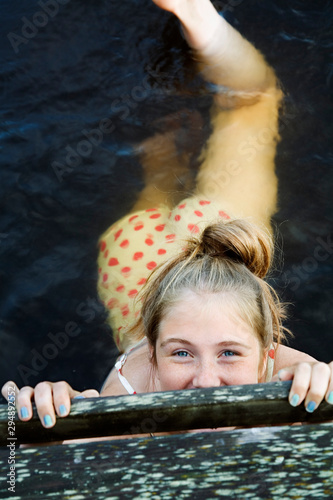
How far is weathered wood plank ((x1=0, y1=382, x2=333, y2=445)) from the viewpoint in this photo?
1351mm

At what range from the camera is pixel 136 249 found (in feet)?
11.1

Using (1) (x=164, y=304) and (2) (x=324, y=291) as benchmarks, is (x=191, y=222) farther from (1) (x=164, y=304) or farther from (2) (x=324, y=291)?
(1) (x=164, y=304)

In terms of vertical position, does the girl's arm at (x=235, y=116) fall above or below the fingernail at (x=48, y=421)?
above

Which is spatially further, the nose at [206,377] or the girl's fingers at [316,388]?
the nose at [206,377]

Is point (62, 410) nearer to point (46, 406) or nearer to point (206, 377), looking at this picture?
point (46, 406)

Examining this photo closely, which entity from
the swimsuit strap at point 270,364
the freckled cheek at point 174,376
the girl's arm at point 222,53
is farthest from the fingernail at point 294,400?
the girl's arm at point 222,53

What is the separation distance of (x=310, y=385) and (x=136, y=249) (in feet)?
6.75

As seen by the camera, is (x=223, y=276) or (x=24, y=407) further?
(x=223, y=276)

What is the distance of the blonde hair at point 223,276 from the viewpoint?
2260 mm

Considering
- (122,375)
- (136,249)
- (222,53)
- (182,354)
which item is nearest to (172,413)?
(182,354)

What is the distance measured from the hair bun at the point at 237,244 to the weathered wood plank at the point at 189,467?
112 cm

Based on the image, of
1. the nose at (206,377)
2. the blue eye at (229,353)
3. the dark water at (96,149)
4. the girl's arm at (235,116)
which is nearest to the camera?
the nose at (206,377)

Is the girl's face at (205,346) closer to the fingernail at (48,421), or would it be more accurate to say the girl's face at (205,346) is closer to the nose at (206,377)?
the nose at (206,377)

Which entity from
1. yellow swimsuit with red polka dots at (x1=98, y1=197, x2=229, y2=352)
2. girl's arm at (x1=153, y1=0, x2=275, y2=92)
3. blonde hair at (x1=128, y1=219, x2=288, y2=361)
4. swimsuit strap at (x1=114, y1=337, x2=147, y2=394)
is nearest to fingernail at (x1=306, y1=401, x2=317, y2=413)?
blonde hair at (x1=128, y1=219, x2=288, y2=361)
